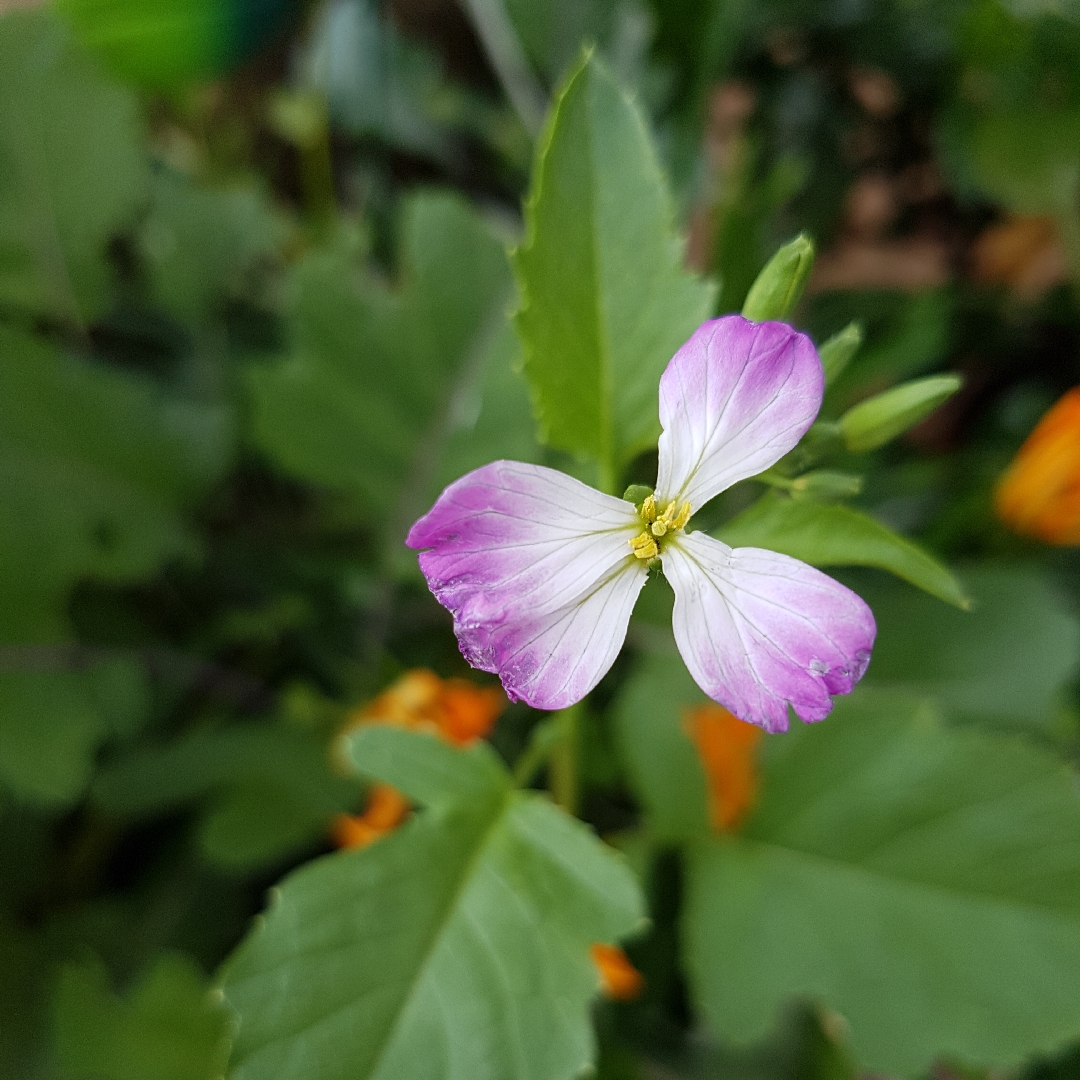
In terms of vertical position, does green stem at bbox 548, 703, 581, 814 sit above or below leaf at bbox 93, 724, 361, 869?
above

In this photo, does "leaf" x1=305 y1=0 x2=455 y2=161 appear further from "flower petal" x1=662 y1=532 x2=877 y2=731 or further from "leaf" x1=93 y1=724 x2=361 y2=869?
"flower petal" x1=662 y1=532 x2=877 y2=731

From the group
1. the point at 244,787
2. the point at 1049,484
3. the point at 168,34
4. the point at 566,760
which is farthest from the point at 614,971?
the point at 168,34

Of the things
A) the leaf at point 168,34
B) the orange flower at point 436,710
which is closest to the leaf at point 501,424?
the orange flower at point 436,710

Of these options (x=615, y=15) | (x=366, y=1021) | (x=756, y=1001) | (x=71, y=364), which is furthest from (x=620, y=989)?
(x=615, y=15)

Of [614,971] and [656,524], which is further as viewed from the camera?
[614,971]

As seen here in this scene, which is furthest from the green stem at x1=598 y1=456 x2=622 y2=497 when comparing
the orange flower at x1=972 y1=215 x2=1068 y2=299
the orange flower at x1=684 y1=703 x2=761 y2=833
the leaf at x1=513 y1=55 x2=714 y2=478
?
the orange flower at x1=972 y1=215 x2=1068 y2=299

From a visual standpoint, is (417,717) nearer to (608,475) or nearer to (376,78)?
(608,475)
